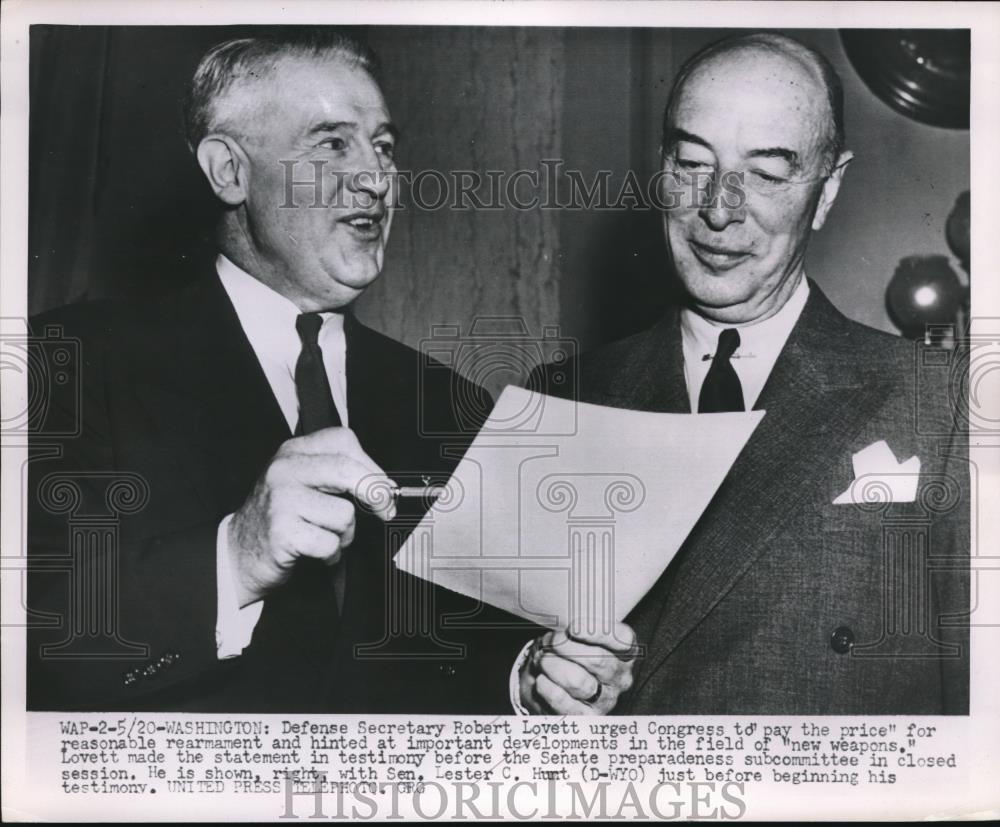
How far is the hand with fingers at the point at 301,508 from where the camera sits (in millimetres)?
1949

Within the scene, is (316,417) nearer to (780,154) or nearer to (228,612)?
(228,612)

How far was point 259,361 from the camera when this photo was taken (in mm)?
1984

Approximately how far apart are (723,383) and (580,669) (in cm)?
62

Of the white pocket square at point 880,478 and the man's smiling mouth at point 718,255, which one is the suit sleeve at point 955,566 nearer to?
the white pocket square at point 880,478

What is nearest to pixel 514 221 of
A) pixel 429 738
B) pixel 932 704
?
pixel 429 738

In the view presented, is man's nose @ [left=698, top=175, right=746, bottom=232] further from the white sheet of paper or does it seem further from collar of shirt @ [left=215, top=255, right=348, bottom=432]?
collar of shirt @ [left=215, top=255, right=348, bottom=432]

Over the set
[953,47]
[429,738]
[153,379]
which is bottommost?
[429,738]

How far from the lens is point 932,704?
6.61 feet

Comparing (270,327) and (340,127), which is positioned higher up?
(340,127)

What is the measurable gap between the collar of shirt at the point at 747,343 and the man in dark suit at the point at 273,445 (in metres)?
0.42

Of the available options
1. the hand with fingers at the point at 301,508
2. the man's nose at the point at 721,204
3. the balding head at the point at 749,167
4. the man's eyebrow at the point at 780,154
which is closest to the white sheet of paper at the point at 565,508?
the hand with fingers at the point at 301,508

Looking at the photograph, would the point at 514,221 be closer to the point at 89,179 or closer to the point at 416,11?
the point at 416,11

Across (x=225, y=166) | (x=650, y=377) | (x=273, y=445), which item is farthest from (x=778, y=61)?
(x=273, y=445)

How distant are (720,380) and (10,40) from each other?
60.6 inches
